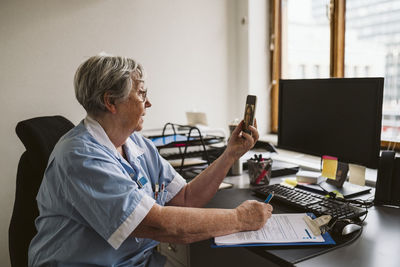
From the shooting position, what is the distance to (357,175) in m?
1.43

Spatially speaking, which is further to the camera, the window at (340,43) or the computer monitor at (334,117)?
the window at (340,43)

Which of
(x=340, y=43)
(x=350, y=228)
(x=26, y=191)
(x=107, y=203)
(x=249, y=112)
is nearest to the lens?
(x=107, y=203)

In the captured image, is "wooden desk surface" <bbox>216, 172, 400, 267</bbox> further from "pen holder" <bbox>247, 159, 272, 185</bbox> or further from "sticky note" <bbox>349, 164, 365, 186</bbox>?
"pen holder" <bbox>247, 159, 272, 185</bbox>

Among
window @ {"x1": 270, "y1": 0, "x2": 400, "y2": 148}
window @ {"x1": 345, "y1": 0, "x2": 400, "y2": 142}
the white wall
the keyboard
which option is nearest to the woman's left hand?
the keyboard

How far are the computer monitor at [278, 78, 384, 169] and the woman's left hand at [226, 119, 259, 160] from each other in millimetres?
258

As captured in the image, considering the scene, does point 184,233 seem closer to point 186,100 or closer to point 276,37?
point 186,100

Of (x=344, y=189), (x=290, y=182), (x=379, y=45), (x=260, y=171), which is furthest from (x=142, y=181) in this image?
(x=379, y=45)

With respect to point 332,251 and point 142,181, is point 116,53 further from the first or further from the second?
point 332,251

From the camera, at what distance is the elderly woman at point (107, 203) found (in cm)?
94

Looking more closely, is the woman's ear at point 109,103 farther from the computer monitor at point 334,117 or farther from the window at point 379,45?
the window at point 379,45

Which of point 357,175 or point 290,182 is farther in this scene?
point 290,182

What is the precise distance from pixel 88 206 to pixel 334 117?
97 cm

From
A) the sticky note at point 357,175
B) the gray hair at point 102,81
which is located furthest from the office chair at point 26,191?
the sticky note at point 357,175

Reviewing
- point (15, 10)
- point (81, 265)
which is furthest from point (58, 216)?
point (15, 10)
